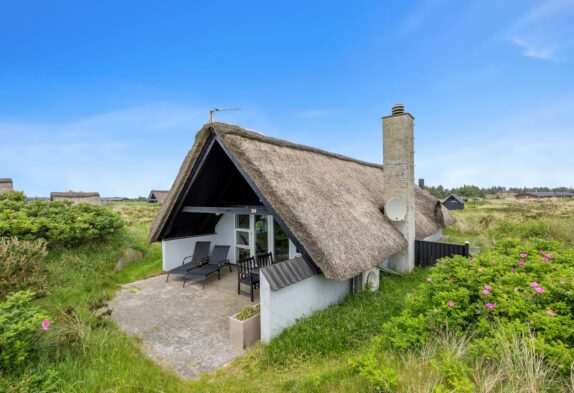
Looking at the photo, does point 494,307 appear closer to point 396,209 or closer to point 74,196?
point 396,209

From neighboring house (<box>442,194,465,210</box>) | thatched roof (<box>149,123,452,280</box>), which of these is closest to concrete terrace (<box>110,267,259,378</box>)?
thatched roof (<box>149,123,452,280</box>)

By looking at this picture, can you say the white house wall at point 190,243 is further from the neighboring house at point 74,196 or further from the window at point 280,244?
the neighboring house at point 74,196

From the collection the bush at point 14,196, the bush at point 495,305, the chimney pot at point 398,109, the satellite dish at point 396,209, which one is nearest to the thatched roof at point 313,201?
the satellite dish at point 396,209

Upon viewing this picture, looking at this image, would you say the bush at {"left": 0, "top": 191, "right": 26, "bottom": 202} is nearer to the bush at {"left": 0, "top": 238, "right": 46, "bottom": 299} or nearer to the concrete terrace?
the bush at {"left": 0, "top": 238, "right": 46, "bottom": 299}

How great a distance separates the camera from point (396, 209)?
→ 8.39 m

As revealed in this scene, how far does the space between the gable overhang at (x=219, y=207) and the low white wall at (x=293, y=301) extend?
63 cm

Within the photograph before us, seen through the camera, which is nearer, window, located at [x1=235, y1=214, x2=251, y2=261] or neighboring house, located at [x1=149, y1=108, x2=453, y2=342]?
neighboring house, located at [x1=149, y1=108, x2=453, y2=342]

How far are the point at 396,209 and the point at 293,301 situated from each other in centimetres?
509

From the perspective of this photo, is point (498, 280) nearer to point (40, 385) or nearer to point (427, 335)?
point (427, 335)

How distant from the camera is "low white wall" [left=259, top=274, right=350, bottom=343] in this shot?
4727 millimetres

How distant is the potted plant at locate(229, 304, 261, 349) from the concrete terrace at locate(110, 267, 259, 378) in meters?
0.16

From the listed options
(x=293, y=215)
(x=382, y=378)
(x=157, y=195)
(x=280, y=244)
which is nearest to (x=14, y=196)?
(x=280, y=244)

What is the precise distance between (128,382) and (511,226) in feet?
62.1

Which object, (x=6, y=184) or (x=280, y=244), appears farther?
(x=6, y=184)
